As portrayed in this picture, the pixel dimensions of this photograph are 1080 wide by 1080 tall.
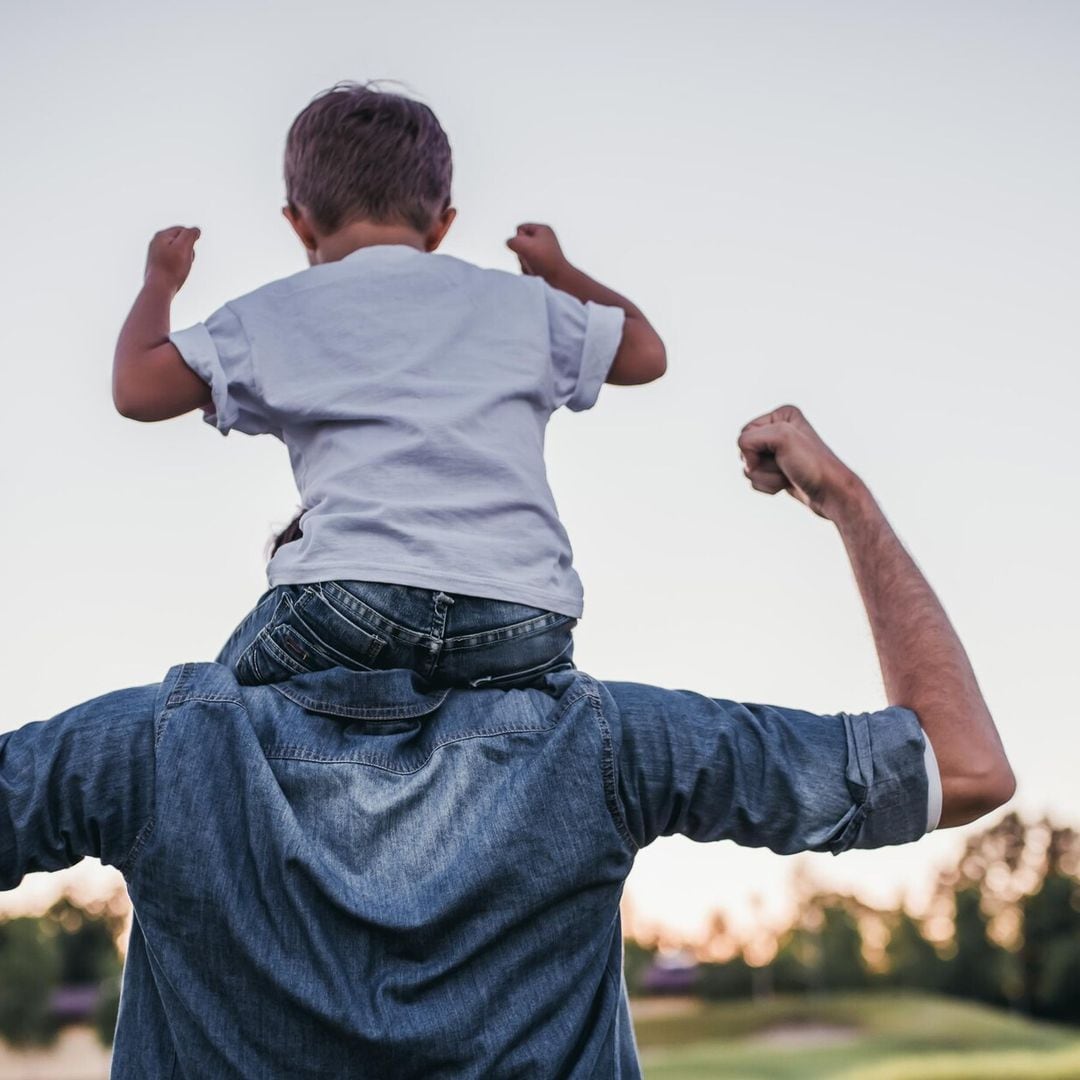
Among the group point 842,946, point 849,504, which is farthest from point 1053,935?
point 849,504

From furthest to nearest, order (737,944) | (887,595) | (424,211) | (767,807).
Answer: (737,944) → (424,211) → (887,595) → (767,807)

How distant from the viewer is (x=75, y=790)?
1781mm

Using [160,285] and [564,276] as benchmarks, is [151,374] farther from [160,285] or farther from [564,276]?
[564,276]

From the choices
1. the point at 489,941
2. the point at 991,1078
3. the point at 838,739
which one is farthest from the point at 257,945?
the point at 991,1078

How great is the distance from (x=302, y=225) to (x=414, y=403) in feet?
1.65

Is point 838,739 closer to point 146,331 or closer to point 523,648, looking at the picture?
point 523,648

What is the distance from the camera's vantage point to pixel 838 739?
75.5 inches

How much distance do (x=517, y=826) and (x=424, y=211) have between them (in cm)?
106

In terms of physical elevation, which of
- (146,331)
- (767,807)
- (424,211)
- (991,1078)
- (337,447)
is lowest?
(991,1078)

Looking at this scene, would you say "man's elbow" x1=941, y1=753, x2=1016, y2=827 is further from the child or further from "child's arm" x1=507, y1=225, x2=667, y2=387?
"child's arm" x1=507, y1=225, x2=667, y2=387

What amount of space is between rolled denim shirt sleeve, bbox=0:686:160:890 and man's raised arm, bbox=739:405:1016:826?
1.02 meters

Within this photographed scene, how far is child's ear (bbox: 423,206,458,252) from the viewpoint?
7.79 feet

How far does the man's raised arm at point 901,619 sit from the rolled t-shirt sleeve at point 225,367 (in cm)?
77

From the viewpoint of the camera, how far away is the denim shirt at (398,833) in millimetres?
1757
